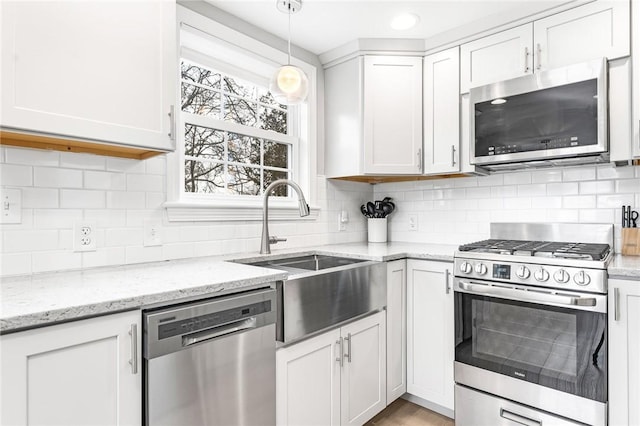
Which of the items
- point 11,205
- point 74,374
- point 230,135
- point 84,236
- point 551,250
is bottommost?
point 74,374

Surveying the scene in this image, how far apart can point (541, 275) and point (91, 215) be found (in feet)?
6.98

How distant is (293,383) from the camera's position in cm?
166

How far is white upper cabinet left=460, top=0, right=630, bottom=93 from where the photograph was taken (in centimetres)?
194

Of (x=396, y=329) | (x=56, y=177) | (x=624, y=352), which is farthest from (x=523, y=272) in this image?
(x=56, y=177)

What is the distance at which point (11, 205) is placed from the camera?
4.77ft

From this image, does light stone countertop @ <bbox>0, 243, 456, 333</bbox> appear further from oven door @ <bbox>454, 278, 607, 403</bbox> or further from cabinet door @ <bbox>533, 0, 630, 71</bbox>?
cabinet door @ <bbox>533, 0, 630, 71</bbox>

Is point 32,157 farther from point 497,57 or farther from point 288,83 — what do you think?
point 497,57

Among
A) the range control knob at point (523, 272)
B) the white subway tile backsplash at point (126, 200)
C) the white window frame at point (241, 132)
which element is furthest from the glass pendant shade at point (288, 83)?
the range control knob at point (523, 272)

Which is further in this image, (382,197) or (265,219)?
(382,197)

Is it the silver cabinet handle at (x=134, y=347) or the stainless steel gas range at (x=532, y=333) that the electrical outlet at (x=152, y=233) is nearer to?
the silver cabinet handle at (x=134, y=347)

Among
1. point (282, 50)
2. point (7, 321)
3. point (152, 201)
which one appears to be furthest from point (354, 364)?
point (282, 50)

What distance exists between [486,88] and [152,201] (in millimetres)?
2063

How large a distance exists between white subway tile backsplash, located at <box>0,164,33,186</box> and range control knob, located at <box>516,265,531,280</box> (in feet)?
7.35

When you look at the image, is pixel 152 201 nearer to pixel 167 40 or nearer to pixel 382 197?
pixel 167 40
